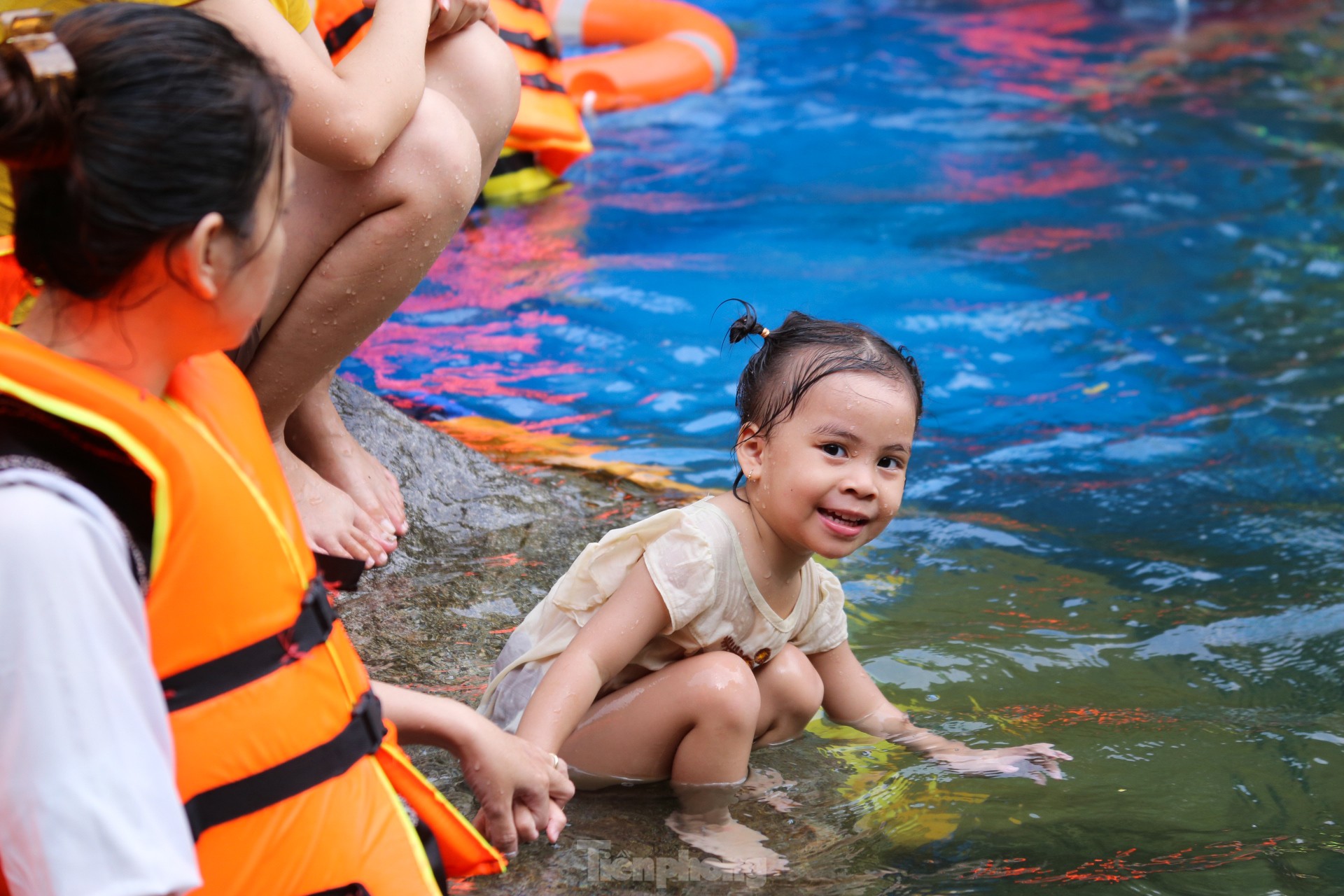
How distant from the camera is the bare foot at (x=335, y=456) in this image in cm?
306

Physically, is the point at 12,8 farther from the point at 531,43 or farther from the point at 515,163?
the point at 515,163

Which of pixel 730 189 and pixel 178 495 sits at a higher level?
pixel 178 495

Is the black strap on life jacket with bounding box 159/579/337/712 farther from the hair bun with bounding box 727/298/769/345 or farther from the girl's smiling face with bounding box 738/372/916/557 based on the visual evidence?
the hair bun with bounding box 727/298/769/345

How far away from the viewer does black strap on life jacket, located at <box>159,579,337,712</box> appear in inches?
56.5

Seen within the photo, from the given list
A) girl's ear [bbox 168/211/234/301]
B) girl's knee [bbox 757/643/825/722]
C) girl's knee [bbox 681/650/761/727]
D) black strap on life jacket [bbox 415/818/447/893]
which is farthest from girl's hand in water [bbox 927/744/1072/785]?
girl's ear [bbox 168/211/234/301]

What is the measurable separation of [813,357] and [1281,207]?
19.5 ft

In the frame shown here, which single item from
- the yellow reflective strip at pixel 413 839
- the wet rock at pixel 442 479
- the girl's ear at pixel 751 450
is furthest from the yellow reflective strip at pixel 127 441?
the wet rock at pixel 442 479

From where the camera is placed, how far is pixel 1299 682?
3.04 metres

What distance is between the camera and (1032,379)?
5461 millimetres

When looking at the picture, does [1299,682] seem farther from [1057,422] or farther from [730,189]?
[730,189]

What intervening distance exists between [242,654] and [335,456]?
5.34 ft

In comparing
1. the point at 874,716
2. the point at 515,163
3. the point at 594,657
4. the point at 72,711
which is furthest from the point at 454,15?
the point at 515,163

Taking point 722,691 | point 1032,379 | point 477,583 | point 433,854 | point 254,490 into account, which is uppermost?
point 254,490

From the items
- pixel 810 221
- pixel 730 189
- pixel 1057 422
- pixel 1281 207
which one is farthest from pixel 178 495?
pixel 1281 207
